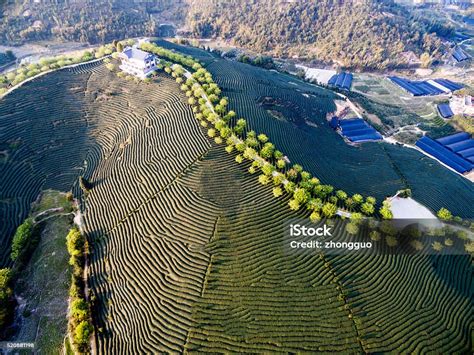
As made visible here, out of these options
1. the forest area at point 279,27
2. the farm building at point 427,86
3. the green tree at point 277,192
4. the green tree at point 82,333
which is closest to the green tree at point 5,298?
the green tree at point 82,333

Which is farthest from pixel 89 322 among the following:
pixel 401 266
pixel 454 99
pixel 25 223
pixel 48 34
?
pixel 48 34

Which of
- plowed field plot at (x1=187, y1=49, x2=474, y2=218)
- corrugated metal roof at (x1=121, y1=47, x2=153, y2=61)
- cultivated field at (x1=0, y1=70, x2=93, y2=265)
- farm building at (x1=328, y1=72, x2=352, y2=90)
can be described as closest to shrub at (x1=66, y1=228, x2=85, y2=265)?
cultivated field at (x1=0, y1=70, x2=93, y2=265)

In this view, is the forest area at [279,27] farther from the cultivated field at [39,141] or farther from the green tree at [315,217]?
the green tree at [315,217]

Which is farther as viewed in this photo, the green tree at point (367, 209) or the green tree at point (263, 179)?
the green tree at point (263, 179)

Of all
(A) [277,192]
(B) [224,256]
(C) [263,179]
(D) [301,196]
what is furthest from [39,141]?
(D) [301,196]

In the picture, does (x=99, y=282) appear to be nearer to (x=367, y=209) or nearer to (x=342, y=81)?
(x=367, y=209)

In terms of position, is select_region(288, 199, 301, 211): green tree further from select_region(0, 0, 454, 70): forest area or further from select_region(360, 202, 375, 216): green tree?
select_region(0, 0, 454, 70): forest area

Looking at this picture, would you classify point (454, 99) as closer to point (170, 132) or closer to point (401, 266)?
point (401, 266)
